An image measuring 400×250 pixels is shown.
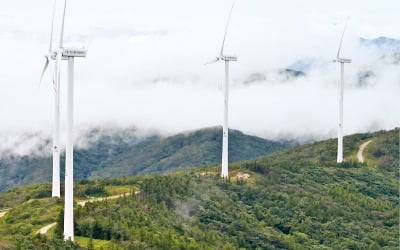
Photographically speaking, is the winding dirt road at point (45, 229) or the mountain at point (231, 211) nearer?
the winding dirt road at point (45, 229)

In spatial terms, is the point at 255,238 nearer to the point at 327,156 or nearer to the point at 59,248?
the point at 59,248

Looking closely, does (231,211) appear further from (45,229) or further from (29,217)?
(45,229)

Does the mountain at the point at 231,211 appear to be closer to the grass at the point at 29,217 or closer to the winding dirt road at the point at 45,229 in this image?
the grass at the point at 29,217

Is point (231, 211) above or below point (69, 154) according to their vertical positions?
below

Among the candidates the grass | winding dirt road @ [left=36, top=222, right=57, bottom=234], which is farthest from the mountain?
winding dirt road @ [left=36, top=222, right=57, bottom=234]

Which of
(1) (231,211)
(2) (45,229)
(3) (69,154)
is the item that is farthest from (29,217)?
(1) (231,211)

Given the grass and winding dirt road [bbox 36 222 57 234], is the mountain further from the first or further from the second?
winding dirt road [bbox 36 222 57 234]

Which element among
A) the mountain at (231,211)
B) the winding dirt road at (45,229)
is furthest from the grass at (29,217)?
the winding dirt road at (45,229)

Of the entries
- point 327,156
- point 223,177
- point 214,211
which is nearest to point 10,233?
point 214,211

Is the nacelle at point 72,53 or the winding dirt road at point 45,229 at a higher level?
the nacelle at point 72,53
